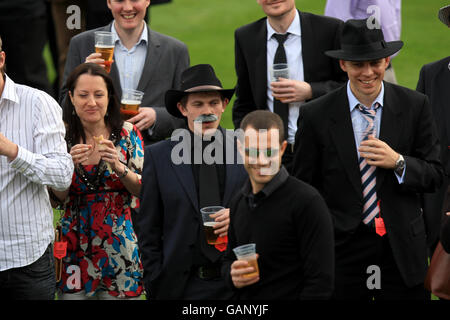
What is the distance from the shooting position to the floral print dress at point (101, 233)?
7.29 metres

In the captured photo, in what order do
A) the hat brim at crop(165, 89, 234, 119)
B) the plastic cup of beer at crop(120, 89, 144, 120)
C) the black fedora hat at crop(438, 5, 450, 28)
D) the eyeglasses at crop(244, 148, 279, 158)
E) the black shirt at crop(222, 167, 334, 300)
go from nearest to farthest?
the black shirt at crop(222, 167, 334, 300)
the eyeglasses at crop(244, 148, 279, 158)
the hat brim at crop(165, 89, 234, 119)
the black fedora hat at crop(438, 5, 450, 28)
the plastic cup of beer at crop(120, 89, 144, 120)

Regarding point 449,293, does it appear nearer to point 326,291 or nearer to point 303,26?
point 326,291

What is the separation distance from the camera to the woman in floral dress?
23.9 feet

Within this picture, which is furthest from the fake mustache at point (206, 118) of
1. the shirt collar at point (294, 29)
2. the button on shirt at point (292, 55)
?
the shirt collar at point (294, 29)

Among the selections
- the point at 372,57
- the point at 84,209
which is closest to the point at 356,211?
the point at 372,57

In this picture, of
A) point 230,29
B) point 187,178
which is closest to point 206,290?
point 187,178

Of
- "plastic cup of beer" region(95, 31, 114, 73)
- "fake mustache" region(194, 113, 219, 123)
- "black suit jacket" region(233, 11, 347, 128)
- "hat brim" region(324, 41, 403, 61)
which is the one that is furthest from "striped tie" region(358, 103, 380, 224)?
"plastic cup of beer" region(95, 31, 114, 73)

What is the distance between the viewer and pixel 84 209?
7297 millimetres

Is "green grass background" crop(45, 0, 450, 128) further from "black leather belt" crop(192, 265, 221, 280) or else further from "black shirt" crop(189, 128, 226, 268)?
"black leather belt" crop(192, 265, 221, 280)

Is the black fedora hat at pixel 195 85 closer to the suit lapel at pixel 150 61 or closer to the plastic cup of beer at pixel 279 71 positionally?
the plastic cup of beer at pixel 279 71

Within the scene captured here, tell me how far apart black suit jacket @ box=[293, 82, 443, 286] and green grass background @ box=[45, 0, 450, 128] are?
8720 mm

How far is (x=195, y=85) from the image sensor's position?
6.96 metres

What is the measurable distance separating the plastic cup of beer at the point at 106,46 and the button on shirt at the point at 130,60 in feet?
1.28

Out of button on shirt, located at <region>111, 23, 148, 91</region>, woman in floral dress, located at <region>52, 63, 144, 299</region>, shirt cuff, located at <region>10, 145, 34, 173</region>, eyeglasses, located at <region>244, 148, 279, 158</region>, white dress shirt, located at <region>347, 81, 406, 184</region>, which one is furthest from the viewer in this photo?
button on shirt, located at <region>111, 23, 148, 91</region>
